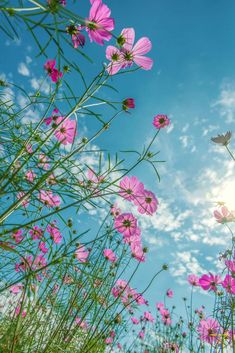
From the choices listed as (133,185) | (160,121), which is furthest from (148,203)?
(160,121)

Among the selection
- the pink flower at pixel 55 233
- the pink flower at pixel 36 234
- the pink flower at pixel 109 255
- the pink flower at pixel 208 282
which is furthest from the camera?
the pink flower at pixel 208 282

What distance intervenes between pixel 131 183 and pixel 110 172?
0.86 ft

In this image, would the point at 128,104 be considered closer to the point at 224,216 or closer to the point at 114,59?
the point at 114,59

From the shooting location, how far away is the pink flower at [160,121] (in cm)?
147

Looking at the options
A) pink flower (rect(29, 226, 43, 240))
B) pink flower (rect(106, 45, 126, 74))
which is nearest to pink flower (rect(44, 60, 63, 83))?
pink flower (rect(106, 45, 126, 74))

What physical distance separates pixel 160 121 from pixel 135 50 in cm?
43

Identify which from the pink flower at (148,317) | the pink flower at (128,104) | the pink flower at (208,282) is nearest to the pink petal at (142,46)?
the pink flower at (128,104)

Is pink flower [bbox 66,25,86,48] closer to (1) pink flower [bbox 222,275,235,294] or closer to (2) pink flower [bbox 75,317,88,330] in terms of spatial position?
(2) pink flower [bbox 75,317,88,330]

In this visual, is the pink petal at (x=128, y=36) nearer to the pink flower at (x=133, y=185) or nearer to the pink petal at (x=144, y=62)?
the pink petal at (x=144, y=62)

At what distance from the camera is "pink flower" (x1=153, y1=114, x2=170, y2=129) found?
147 centimetres

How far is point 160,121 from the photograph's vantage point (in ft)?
4.86

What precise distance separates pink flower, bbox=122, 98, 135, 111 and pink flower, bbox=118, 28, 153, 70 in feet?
0.44

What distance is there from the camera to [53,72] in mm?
1143

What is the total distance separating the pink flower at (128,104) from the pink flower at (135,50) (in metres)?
0.13
